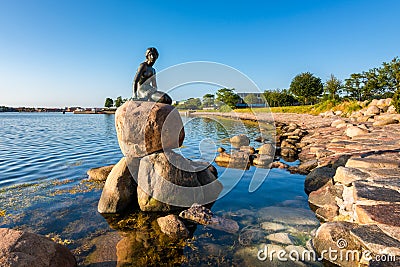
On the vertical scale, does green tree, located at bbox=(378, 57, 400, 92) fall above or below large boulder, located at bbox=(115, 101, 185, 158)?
above

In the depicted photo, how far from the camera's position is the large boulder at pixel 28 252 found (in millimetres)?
2798

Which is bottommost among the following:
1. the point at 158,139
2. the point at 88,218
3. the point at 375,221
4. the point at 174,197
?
the point at 88,218

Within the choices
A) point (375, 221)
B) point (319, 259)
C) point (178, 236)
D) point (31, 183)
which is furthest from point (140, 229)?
point (31, 183)

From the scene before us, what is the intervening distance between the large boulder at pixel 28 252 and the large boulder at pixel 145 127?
2998mm

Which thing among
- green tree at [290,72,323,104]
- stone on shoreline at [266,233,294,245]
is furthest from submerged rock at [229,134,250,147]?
green tree at [290,72,323,104]

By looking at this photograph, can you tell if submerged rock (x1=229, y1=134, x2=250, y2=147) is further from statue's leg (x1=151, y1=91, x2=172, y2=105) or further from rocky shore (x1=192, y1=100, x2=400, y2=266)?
statue's leg (x1=151, y1=91, x2=172, y2=105)

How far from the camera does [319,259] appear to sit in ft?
12.2

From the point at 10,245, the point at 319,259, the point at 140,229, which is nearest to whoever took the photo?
the point at 10,245

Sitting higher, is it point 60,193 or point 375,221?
point 375,221

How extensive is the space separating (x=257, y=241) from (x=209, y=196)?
231 centimetres

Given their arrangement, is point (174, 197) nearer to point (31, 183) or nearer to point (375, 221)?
point (375, 221)

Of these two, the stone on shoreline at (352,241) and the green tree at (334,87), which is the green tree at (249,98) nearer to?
the stone on shoreline at (352,241)

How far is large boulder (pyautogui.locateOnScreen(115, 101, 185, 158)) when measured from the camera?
19.1ft

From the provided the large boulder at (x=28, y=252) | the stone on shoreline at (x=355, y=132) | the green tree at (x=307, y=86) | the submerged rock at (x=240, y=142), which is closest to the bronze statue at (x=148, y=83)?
the large boulder at (x=28, y=252)
